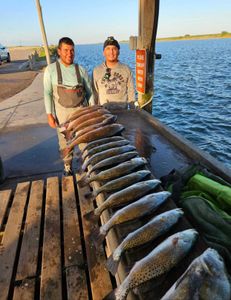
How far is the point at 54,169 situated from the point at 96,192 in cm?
338

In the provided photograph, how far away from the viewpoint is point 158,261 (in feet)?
5.99

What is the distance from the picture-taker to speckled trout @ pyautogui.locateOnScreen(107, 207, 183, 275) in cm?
200

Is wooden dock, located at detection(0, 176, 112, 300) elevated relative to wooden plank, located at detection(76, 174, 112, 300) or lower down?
lower down

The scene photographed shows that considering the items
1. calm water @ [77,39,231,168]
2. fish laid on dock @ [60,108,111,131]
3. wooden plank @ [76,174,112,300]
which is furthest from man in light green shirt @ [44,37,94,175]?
calm water @ [77,39,231,168]

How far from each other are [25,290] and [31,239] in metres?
0.66

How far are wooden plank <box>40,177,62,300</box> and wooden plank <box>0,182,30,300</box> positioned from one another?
323 mm

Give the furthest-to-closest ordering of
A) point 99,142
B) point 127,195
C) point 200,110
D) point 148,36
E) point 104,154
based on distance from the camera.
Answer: point 200,110 < point 148,36 < point 99,142 < point 104,154 < point 127,195

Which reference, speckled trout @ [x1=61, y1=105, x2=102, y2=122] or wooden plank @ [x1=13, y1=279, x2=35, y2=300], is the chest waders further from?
wooden plank @ [x1=13, y1=279, x2=35, y2=300]

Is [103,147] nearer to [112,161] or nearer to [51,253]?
[112,161]

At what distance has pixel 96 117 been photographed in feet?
14.7

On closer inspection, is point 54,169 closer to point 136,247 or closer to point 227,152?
point 136,247

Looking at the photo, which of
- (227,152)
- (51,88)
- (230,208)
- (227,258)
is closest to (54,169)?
(51,88)

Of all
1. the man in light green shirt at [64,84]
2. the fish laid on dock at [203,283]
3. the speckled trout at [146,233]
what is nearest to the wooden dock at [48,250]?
the speckled trout at [146,233]

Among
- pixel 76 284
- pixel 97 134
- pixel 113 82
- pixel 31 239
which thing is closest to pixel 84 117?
pixel 97 134
